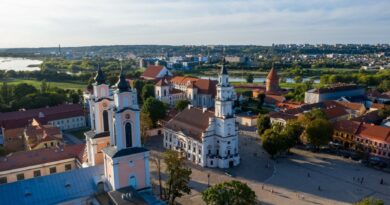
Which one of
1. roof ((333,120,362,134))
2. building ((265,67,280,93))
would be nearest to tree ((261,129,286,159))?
roof ((333,120,362,134))

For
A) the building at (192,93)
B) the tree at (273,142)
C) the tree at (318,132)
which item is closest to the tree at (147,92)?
the building at (192,93)

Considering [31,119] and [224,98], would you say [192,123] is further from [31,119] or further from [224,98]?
[31,119]

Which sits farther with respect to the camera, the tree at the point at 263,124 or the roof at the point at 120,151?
the tree at the point at 263,124

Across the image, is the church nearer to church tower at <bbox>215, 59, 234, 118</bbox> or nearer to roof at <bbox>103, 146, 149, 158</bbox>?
roof at <bbox>103, 146, 149, 158</bbox>

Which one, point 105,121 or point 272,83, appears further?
point 272,83

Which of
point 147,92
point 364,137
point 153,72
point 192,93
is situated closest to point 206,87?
point 192,93

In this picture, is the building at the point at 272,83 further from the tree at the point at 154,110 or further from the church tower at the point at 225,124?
the church tower at the point at 225,124
